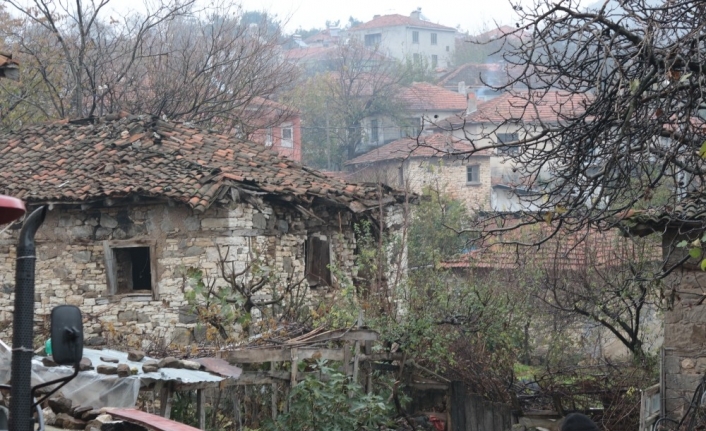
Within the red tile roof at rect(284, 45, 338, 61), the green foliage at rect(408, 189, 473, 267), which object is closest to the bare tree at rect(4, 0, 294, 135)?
the green foliage at rect(408, 189, 473, 267)

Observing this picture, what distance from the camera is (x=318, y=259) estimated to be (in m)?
17.3

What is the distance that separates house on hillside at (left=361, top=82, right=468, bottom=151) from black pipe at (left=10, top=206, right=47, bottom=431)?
1684 inches

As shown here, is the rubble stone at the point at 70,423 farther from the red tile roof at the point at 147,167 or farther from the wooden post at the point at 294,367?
the red tile roof at the point at 147,167

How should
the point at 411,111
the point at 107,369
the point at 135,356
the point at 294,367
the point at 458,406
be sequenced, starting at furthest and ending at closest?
the point at 411,111 → the point at 458,406 → the point at 294,367 → the point at 135,356 → the point at 107,369

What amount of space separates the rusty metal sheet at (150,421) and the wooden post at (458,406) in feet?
24.0

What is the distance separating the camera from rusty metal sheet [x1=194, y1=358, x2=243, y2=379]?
387 inches

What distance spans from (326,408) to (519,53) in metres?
5.07

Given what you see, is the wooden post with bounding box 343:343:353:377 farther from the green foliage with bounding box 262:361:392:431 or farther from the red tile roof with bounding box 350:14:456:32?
the red tile roof with bounding box 350:14:456:32

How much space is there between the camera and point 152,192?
1470 centimetres

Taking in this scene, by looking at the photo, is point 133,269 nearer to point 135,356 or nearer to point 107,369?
point 135,356

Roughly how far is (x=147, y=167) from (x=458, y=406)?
21.6ft

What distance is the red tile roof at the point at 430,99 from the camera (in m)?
51.1

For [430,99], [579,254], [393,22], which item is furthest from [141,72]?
[393,22]

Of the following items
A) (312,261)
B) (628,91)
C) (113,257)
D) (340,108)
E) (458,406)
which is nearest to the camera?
(628,91)
